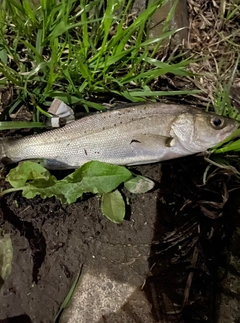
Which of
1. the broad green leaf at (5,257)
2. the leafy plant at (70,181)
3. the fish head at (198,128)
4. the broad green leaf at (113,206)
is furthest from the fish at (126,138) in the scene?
the broad green leaf at (5,257)

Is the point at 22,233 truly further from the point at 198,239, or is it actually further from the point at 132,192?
the point at 198,239

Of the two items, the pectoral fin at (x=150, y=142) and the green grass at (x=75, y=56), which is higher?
the green grass at (x=75, y=56)

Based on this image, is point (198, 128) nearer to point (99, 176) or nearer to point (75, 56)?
point (99, 176)

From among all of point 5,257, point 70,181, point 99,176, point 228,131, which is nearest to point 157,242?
point 99,176

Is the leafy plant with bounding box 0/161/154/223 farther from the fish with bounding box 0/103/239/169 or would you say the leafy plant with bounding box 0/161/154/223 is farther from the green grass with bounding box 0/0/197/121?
the green grass with bounding box 0/0/197/121

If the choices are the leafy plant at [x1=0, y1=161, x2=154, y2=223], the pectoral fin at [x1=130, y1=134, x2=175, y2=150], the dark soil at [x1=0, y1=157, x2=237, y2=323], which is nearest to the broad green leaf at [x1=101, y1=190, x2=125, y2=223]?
the leafy plant at [x1=0, y1=161, x2=154, y2=223]

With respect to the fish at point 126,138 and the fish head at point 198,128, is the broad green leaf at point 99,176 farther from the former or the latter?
the fish head at point 198,128

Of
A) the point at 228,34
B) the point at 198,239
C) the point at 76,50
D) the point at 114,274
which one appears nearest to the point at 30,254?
the point at 114,274
